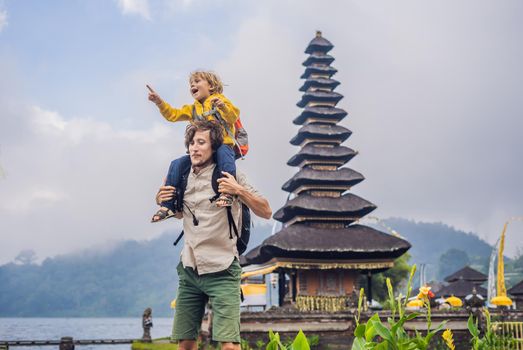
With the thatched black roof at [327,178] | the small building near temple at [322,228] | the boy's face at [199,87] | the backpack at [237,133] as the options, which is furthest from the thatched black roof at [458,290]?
the boy's face at [199,87]

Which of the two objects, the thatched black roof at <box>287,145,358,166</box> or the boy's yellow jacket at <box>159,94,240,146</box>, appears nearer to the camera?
the boy's yellow jacket at <box>159,94,240,146</box>

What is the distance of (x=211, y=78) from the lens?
465cm

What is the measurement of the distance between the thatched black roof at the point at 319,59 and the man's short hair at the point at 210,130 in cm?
2835

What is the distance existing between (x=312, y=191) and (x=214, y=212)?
24080 millimetres

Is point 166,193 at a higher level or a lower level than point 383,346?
higher

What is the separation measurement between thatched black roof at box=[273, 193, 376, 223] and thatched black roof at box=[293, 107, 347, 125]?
15.5 ft

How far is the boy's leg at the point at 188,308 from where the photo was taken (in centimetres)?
401

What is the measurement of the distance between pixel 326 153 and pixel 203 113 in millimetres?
24224

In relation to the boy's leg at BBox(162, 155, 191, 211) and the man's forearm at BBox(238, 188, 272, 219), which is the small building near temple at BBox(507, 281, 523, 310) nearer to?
the man's forearm at BBox(238, 188, 272, 219)

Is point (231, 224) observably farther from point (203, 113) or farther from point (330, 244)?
point (330, 244)

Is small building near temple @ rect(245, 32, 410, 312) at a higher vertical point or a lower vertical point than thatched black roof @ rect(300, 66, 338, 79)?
lower

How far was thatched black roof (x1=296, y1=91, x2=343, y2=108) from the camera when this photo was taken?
99.7 ft

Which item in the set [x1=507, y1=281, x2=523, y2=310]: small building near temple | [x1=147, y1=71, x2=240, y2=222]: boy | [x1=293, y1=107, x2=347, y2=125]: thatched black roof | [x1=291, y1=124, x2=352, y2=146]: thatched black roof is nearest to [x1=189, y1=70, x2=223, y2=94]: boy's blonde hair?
[x1=147, y1=71, x2=240, y2=222]: boy

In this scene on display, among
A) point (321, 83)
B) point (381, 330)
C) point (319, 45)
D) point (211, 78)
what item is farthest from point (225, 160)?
point (319, 45)
